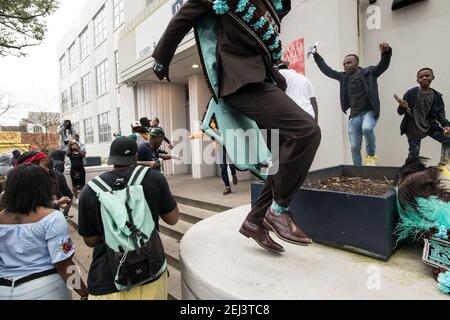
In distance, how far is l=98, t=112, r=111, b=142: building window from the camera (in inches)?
713

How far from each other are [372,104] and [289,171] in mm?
2816

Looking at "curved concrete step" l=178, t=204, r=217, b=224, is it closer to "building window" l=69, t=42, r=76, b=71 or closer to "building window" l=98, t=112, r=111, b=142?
"building window" l=98, t=112, r=111, b=142

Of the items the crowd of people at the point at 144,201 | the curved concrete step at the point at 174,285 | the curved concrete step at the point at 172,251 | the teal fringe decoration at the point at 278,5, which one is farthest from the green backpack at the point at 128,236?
the curved concrete step at the point at 172,251

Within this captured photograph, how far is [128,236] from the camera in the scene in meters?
1.59

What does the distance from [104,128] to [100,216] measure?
1858 centimetres

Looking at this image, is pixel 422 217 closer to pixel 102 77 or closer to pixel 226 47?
pixel 226 47

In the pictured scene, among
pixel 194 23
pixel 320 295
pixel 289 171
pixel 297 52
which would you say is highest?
pixel 297 52

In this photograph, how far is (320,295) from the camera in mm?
1380

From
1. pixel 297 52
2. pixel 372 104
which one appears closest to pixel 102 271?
pixel 372 104

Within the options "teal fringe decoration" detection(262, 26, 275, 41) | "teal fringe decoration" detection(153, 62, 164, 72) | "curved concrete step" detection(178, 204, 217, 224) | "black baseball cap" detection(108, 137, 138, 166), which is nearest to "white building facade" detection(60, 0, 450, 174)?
"curved concrete step" detection(178, 204, 217, 224)

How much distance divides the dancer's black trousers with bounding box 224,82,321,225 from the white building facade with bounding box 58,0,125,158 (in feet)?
43.7

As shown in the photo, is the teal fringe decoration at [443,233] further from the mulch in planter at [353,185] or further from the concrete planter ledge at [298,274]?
the mulch in planter at [353,185]

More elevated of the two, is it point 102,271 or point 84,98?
point 84,98

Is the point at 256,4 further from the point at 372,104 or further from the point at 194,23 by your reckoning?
the point at 372,104
